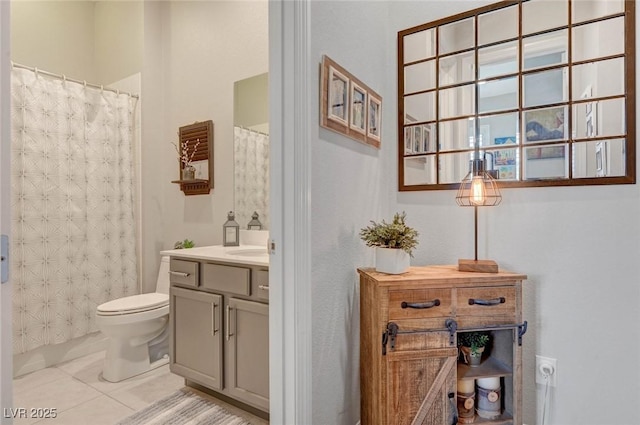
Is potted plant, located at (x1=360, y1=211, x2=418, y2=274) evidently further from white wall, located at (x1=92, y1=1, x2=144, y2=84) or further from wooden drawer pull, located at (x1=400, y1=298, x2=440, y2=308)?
white wall, located at (x1=92, y1=1, x2=144, y2=84)

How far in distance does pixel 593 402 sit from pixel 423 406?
2.74 ft

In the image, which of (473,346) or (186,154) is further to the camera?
(186,154)

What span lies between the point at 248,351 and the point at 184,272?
2.15ft

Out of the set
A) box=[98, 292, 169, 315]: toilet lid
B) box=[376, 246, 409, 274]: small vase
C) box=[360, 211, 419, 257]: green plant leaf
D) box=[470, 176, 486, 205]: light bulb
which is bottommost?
box=[98, 292, 169, 315]: toilet lid

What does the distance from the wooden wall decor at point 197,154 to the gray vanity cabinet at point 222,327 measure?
83cm

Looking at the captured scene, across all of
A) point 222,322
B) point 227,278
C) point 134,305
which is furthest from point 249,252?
point 134,305

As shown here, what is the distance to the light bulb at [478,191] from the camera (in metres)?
1.60

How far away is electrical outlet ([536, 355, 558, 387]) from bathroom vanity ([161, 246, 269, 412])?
1.33 meters

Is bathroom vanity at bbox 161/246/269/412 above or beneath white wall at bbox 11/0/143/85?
beneath

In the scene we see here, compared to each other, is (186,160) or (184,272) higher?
(186,160)

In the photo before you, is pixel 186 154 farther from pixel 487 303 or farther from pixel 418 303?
pixel 487 303

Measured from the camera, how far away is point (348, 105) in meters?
1.64

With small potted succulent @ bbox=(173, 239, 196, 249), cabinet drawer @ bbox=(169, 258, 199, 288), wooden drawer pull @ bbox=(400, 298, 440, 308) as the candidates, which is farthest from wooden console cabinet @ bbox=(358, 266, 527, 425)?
small potted succulent @ bbox=(173, 239, 196, 249)

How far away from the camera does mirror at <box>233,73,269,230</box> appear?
8.35 ft
